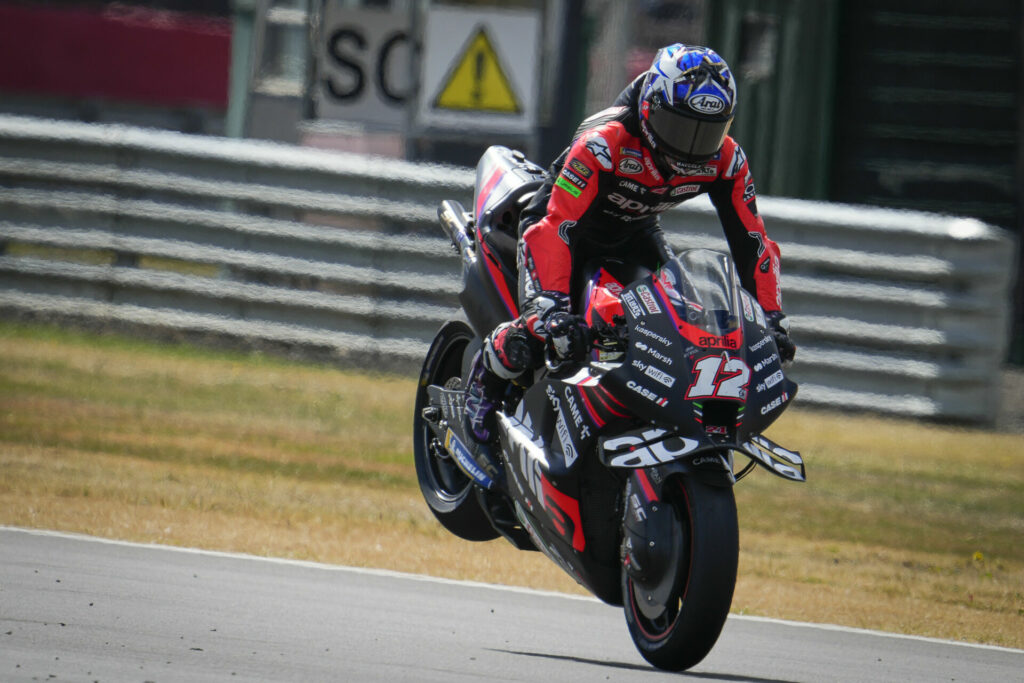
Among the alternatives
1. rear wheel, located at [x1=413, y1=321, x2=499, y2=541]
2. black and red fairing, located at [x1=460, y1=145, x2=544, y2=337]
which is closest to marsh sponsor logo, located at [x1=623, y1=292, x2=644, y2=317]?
black and red fairing, located at [x1=460, y1=145, x2=544, y2=337]

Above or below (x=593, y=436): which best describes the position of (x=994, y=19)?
above

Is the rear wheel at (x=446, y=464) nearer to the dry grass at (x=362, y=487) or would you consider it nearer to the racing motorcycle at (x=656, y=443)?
the dry grass at (x=362, y=487)

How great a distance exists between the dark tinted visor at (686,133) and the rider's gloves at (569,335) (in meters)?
0.65

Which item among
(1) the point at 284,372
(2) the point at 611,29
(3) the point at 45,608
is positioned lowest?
(1) the point at 284,372

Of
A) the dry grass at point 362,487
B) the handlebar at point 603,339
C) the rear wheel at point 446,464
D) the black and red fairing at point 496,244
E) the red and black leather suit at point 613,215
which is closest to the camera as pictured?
the handlebar at point 603,339

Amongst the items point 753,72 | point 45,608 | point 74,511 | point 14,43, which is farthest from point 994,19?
point 14,43

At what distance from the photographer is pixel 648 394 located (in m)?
5.29

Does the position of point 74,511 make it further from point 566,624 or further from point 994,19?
point 994,19

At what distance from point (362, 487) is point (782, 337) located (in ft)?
13.5

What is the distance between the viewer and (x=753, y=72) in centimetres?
1648

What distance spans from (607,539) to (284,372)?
288 inches

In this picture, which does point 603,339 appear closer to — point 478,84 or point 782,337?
point 782,337

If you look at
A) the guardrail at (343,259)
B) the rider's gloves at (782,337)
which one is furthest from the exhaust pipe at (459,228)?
the guardrail at (343,259)

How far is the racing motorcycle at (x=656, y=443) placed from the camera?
17.0 feet
